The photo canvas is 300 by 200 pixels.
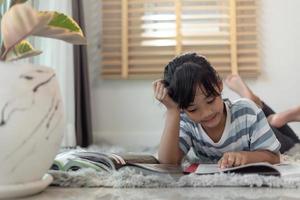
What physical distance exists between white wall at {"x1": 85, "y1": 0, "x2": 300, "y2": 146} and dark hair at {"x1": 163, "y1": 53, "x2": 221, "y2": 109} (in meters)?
1.50

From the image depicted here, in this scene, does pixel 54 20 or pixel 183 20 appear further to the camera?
pixel 183 20

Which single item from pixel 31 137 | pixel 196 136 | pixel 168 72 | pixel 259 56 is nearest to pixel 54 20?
pixel 31 137

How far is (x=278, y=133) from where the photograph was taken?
76.7 inches

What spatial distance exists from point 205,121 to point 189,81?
0.45ft

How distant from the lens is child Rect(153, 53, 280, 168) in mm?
1227

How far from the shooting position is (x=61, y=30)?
31.4 inches

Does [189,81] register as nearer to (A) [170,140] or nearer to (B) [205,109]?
(B) [205,109]

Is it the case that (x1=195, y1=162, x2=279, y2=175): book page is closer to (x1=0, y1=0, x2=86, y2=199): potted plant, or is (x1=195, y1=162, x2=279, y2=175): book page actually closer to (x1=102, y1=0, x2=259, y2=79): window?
(x1=0, y1=0, x2=86, y2=199): potted plant

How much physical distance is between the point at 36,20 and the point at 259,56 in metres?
2.21

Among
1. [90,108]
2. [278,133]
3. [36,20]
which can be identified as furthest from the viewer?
[90,108]

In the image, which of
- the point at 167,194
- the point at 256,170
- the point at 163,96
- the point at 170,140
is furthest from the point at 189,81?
the point at 167,194

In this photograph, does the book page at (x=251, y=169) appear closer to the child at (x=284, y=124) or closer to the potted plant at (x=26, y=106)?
the potted plant at (x=26, y=106)

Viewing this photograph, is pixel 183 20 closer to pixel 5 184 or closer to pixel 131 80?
pixel 131 80

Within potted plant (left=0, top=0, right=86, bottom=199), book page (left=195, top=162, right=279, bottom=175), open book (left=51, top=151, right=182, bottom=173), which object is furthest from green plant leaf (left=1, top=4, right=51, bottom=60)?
book page (left=195, top=162, right=279, bottom=175)
